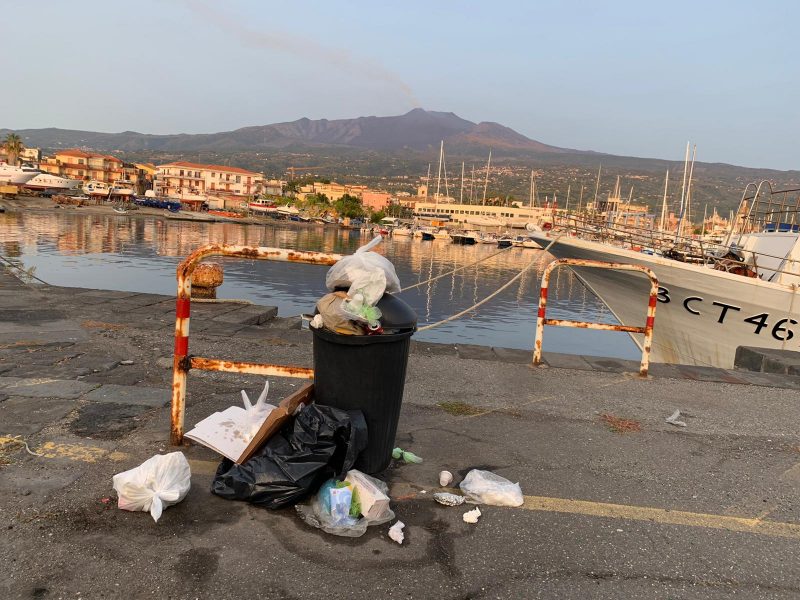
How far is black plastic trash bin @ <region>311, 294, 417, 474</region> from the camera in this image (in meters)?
3.10

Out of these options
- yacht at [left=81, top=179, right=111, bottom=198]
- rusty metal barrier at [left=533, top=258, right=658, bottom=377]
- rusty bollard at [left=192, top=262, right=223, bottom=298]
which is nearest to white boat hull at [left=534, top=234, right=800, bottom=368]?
rusty metal barrier at [left=533, top=258, right=658, bottom=377]

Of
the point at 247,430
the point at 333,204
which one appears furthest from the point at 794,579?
the point at 333,204

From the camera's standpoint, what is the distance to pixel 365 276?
10.4ft

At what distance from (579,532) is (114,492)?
231 centimetres

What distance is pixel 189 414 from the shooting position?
410cm

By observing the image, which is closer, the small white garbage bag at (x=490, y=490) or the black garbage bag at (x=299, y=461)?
the black garbage bag at (x=299, y=461)

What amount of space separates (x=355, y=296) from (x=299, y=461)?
880mm

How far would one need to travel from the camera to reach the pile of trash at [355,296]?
10.0 ft

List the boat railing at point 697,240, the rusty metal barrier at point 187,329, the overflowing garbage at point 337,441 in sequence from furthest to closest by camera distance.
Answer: the boat railing at point 697,240
the rusty metal barrier at point 187,329
the overflowing garbage at point 337,441

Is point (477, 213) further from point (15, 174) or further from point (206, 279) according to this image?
point (206, 279)

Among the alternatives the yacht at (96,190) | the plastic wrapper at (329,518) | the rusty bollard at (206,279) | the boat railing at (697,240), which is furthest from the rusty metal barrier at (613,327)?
the yacht at (96,190)

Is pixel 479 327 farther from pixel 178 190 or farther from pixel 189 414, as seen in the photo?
pixel 178 190

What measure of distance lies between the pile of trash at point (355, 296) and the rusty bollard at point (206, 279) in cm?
660

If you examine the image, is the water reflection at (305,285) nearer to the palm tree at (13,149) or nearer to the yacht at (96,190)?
the yacht at (96,190)
